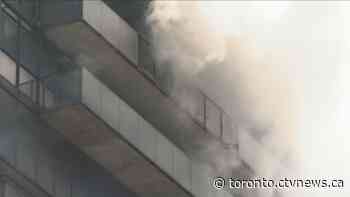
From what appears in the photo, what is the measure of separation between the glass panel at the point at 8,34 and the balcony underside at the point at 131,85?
1.70ft

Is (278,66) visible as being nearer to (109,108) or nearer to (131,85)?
(131,85)

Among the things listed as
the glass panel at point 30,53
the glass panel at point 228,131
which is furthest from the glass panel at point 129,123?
the glass panel at point 228,131

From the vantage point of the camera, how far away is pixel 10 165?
50.3ft

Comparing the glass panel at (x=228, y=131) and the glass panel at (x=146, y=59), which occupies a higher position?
the glass panel at (x=146, y=59)

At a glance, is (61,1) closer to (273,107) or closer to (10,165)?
(10,165)

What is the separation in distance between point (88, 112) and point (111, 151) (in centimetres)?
88

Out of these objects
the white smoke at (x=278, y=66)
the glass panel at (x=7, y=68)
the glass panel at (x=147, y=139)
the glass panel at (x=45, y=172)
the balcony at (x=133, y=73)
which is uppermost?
the white smoke at (x=278, y=66)

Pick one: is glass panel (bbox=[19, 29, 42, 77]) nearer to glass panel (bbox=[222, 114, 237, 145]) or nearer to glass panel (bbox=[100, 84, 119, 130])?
glass panel (bbox=[100, 84, 119, 130])

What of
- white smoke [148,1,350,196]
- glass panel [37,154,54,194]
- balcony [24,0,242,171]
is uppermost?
white smoke [148,1,350,196]

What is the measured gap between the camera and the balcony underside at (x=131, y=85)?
16.2 m

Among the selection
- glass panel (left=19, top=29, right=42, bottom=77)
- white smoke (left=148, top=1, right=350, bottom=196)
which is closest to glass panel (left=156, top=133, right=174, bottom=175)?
white smoke (left=148, top=1, right=350, bottom=196)

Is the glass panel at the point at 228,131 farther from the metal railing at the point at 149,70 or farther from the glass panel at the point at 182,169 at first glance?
the glass panel at the point at 182,169

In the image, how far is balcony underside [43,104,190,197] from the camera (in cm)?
1528

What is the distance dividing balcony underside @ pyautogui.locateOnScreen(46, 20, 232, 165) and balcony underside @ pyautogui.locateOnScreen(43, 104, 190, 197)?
139cm
